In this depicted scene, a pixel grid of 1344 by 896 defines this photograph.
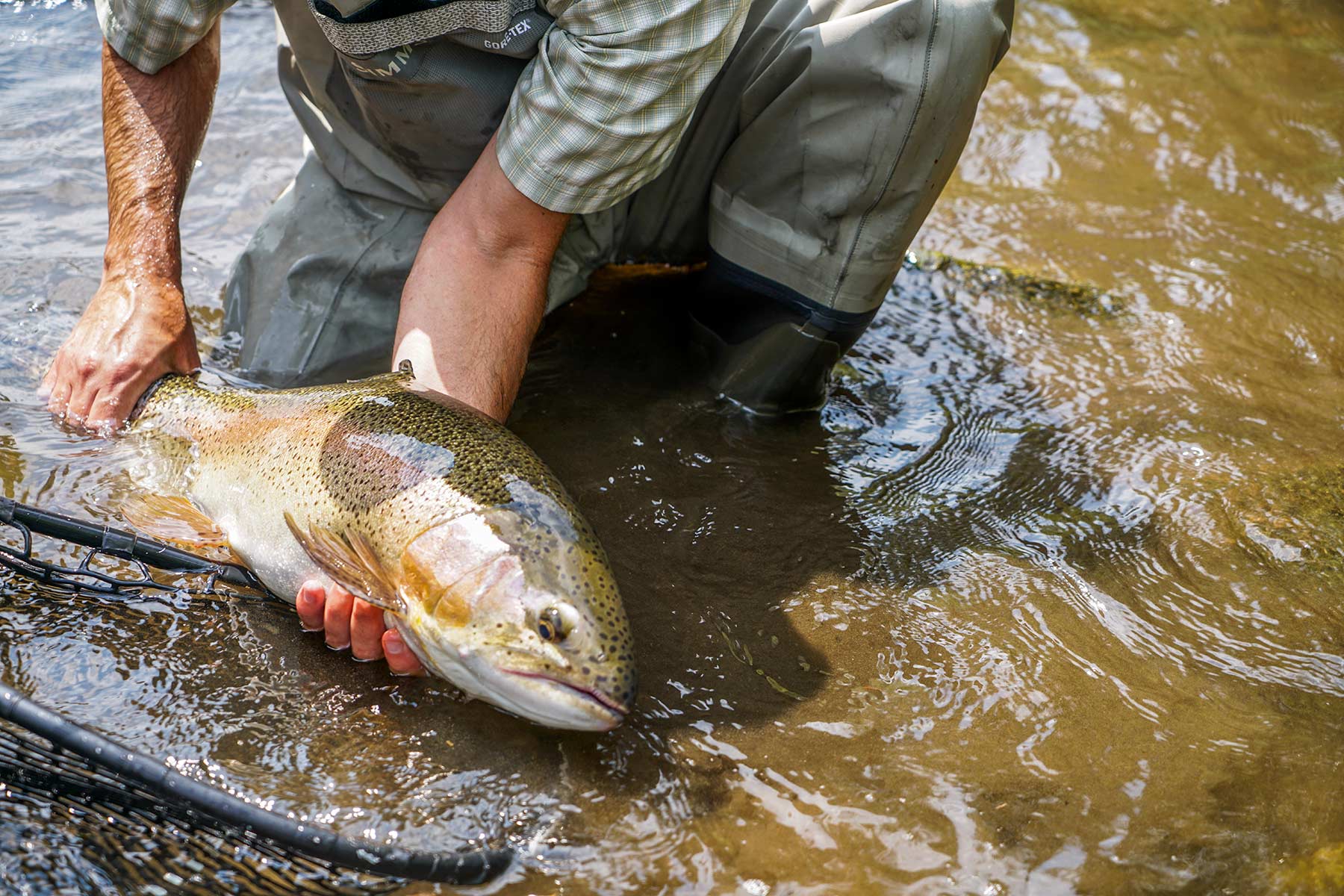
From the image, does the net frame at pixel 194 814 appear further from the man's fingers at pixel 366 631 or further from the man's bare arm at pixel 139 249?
the man's bare arm at pixel 139 249

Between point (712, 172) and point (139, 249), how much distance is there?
1724 millimetres

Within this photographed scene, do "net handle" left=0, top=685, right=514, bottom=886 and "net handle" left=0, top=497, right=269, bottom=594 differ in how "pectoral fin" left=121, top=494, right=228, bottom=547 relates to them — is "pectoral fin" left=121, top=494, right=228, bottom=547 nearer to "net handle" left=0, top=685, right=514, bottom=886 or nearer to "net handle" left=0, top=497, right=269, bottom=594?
"net handle" left=0, top=497, right=269, bottom=594

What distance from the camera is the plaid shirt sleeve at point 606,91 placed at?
262 centimetres

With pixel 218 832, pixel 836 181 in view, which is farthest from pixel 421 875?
pixel 836 181

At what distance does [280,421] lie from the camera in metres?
2.78

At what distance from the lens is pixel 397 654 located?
2354 mm

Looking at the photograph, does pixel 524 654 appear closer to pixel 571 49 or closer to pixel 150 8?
pixel 571 49

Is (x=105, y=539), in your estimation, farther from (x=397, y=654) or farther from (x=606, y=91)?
(x=606, y=91)

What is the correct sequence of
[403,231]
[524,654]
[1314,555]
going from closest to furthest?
[524,654]
[1314,555]
[403,231]

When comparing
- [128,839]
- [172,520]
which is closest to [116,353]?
[172,520]

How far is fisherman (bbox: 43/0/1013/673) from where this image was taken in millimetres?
2760

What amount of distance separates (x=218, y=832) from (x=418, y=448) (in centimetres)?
87

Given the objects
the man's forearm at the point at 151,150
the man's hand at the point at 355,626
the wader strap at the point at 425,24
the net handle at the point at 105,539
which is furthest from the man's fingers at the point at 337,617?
the wader strap at the point at 425,24

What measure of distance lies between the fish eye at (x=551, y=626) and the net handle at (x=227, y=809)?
0.43 m
